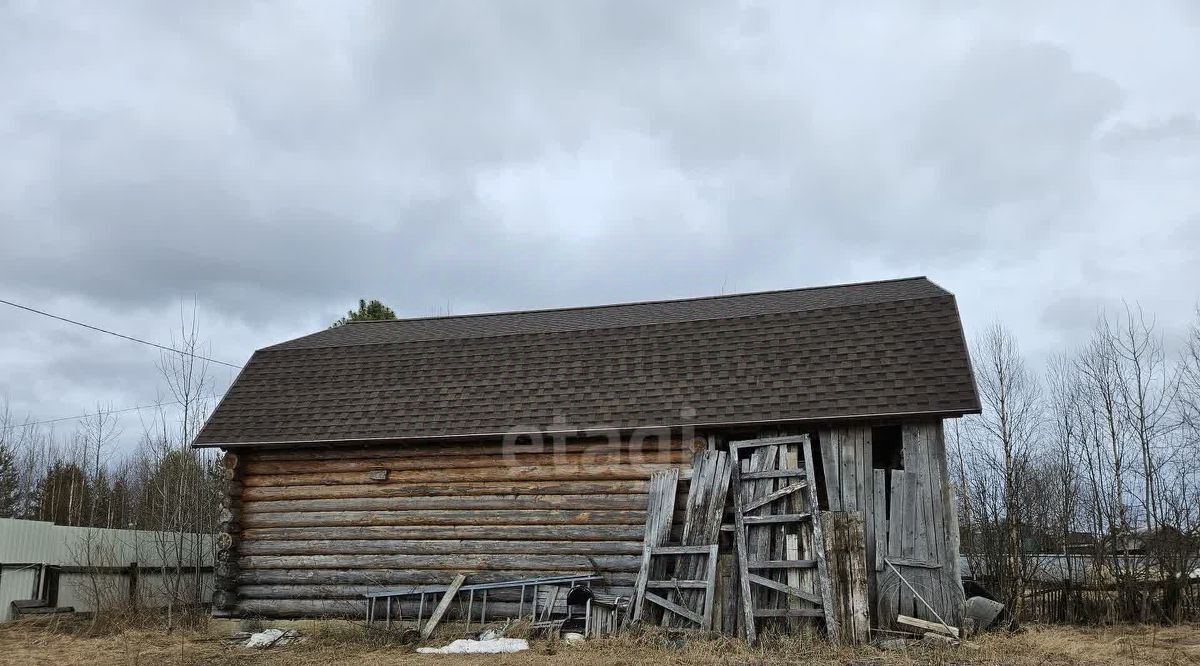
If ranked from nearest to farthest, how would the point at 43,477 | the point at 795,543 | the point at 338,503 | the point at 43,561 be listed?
1. the point at 795,543
2. the point at 338,503
3. the point at 43,561
4. the point at 43,477

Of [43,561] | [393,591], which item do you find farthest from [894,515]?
[43,561]

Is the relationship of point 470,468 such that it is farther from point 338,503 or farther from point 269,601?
point 269,601

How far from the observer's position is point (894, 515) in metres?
11.7

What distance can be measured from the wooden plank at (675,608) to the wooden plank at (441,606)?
3.12 m

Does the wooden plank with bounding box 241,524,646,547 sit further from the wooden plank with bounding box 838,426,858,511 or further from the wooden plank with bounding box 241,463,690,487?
the wooden plank with bounding box 838,426,858,511

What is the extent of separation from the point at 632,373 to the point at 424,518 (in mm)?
4104

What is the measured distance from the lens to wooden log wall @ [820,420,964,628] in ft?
37.2

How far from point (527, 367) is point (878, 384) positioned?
19.1ft

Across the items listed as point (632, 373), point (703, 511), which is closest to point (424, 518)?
point (632, 373)

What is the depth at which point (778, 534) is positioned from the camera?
38.9ft

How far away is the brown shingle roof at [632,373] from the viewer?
12.3 meters

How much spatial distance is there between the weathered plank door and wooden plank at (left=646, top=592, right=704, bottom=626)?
2.04 feet

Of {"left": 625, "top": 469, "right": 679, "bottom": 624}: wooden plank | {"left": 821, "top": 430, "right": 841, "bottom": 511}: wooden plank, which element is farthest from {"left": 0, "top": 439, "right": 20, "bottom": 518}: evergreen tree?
{"left": 821, "top": 430, "right": 841, "bottom": 511}: wooden plank

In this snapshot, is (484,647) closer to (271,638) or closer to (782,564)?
(271,638)
